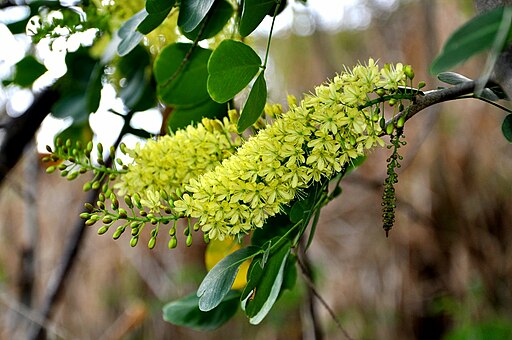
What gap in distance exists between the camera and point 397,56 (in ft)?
7.72

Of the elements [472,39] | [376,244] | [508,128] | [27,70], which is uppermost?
[472,39]

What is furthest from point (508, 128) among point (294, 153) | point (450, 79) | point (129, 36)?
point (129, 36)

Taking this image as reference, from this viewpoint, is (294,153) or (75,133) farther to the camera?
(75,133)

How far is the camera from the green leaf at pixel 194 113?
72 cm

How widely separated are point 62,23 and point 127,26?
11 cm

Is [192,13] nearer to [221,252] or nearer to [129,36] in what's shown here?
[129,36]

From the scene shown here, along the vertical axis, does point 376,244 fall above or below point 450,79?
below

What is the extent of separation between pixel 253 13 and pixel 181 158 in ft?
0.57

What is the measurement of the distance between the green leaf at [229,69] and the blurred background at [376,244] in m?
1.15

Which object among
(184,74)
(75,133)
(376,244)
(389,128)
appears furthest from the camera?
(376,244)

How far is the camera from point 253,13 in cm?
51

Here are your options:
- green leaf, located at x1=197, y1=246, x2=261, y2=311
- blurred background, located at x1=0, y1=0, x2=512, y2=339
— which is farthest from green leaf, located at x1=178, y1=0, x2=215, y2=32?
blurred background, located at x1=0, y1=0, x2=512, y2=339

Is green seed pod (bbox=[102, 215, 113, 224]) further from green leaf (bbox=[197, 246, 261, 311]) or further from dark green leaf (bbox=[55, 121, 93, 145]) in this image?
dark green leaf (bbox=[55, 121, 93, 145])

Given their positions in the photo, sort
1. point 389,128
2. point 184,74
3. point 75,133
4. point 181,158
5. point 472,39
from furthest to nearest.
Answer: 1. point 75,133
2. point 184,74
3. point 181,158
4. point 389,128
5. point 472,39
